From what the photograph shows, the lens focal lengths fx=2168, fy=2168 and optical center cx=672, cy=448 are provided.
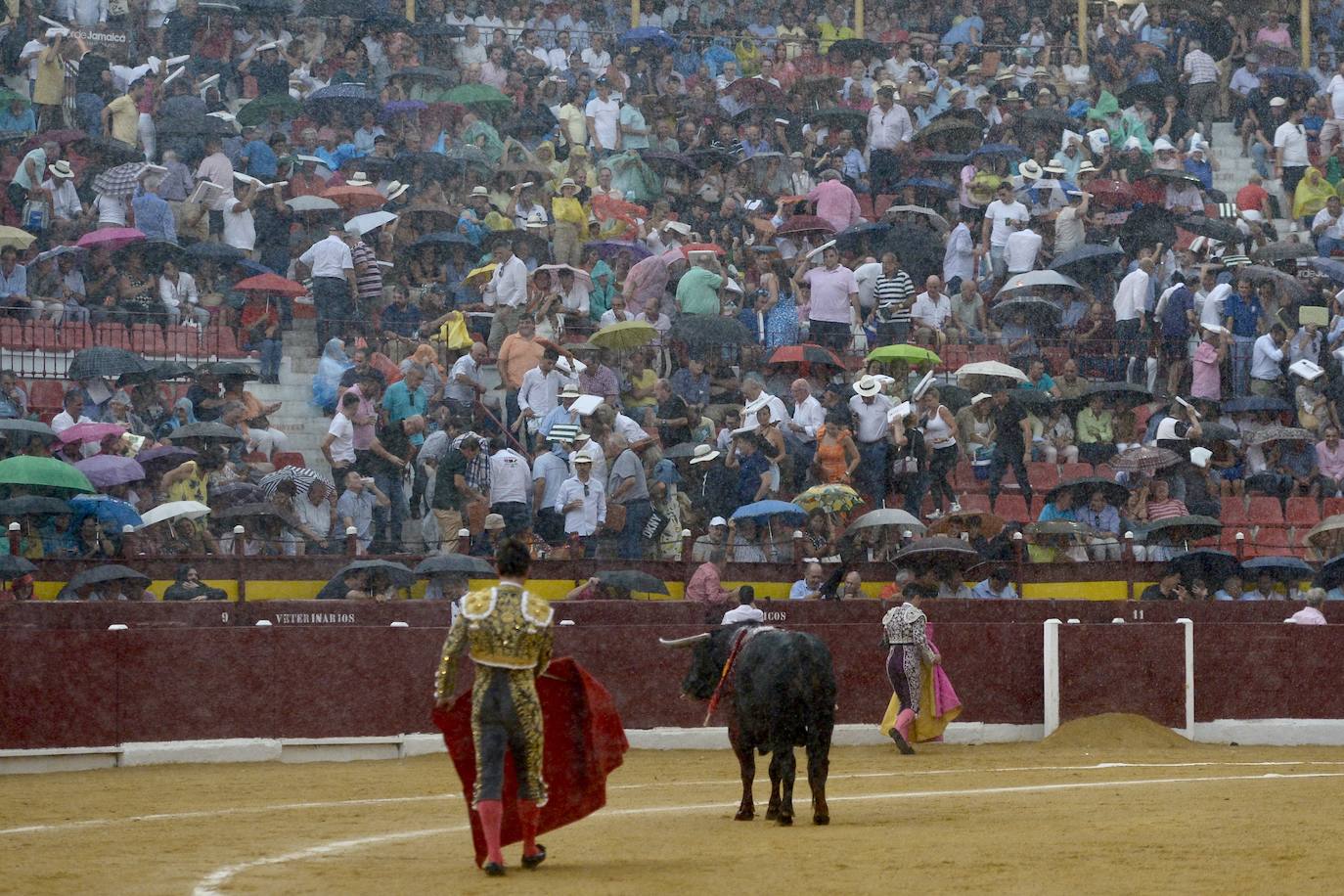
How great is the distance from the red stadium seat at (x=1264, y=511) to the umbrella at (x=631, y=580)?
5.57 metres

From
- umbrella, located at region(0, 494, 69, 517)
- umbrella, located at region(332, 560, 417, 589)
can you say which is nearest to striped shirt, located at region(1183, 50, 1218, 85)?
umbrella, located at region(332, 560, 417, 589)

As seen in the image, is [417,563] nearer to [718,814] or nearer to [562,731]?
[718,814]

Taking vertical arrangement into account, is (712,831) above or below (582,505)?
below

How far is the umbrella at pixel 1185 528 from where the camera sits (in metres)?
17.6

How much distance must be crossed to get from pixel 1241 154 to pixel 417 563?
13.8 metres

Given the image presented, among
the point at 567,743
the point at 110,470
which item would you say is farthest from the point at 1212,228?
the point at 567,743

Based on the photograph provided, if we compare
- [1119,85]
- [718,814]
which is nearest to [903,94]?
[1119,85]

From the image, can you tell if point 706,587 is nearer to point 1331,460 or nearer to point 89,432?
point 89,432

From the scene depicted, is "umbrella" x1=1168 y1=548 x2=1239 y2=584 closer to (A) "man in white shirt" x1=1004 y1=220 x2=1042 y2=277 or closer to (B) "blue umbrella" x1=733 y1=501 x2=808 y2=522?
(B) "blue umbrella" x1=733 y1=501 x2=808 y2=522

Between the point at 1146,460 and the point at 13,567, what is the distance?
9.34 metres

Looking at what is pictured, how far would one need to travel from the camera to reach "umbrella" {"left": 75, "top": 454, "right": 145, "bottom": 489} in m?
15.6

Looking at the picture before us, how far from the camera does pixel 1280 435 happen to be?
19.1 meters

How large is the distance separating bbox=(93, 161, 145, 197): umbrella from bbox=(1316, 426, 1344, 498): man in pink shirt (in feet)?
35.3

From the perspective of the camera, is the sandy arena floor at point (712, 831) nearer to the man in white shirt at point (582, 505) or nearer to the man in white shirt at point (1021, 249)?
the man in white shirt at point (582, 505)
